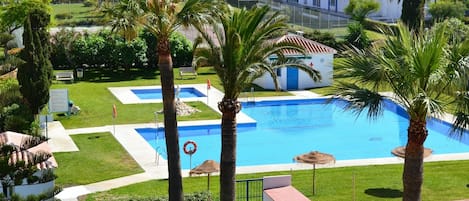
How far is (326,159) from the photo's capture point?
20.9 m

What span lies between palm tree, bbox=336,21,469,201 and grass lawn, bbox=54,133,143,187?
Result: 10652 mm

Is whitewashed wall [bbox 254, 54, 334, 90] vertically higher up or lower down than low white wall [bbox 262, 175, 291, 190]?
higher up

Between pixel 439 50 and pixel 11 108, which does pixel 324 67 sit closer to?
pixel 11 108

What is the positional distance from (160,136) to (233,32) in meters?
13.9

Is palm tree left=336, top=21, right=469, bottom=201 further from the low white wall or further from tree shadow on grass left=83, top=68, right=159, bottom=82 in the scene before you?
tree shadow on grass left=83, top=68, right=159, bottom=82

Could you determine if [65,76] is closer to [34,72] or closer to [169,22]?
[34,72]

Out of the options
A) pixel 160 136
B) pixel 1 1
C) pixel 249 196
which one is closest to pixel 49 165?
pixel 249 196

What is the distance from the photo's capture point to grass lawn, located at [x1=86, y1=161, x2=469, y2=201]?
2039cm

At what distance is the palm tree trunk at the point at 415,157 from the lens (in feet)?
44.9

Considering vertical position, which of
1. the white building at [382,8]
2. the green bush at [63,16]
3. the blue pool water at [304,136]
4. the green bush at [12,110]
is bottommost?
the blue pool water at [304,136]

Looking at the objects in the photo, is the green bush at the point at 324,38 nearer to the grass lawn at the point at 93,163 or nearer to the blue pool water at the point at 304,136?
the blue pool water at the point at 304,136

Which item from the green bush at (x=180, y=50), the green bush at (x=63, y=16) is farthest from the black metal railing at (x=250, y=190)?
the green bush at (x=63, y=16)

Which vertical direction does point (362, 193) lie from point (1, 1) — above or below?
below

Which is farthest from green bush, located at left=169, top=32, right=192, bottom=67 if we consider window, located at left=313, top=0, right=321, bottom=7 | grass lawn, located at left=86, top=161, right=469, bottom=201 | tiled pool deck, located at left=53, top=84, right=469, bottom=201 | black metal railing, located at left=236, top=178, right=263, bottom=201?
window, located at left=313, top=0, right=321, bottom=7
